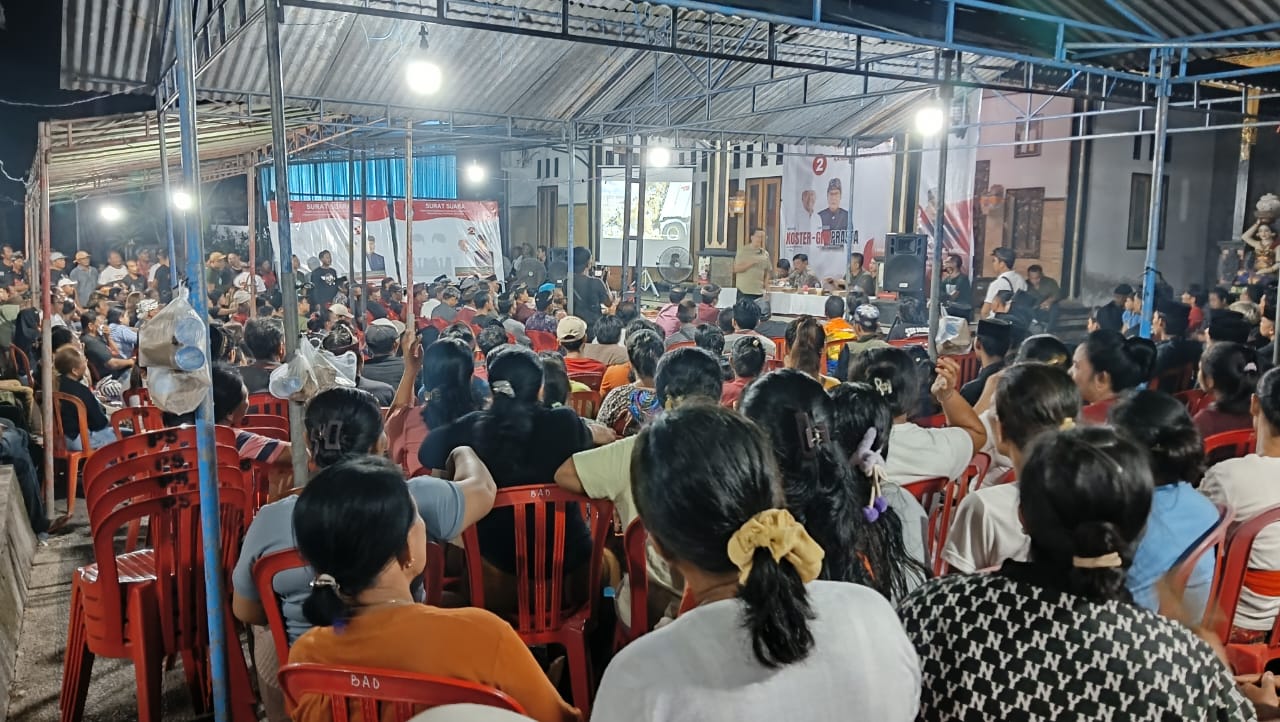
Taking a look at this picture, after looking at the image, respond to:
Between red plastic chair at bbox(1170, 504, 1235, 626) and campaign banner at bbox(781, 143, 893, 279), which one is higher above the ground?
campaign banner at bbox(781, 143, 893, 279)

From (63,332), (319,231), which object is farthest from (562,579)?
(319,231)

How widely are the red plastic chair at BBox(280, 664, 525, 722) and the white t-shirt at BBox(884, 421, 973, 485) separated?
62.3 inches

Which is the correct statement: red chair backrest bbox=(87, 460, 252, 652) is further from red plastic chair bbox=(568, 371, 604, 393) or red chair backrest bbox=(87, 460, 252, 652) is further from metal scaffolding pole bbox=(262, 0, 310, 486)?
red plastic chair bbox=(568, 371, 604, 393)

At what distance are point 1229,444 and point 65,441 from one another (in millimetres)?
6017

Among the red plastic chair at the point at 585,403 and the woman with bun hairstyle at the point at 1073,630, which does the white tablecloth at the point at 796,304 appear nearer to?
the red plastic chair at the point at 585,403

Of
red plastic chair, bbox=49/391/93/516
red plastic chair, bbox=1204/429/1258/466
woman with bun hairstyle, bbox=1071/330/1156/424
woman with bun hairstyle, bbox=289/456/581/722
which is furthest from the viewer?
red plastic chair, bbox=49/391/93/516

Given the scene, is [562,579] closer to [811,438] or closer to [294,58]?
[811,438]

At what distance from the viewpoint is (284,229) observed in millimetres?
3814

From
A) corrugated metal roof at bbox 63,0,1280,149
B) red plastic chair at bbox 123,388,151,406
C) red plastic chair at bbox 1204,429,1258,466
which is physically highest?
corrugated metal roof at bbox 63,0,1280,149

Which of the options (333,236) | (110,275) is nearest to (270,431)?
(110,275)

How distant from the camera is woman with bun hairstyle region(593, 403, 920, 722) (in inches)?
48.3

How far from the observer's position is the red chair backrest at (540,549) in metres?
2.64

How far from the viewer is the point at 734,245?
19172 millimetres

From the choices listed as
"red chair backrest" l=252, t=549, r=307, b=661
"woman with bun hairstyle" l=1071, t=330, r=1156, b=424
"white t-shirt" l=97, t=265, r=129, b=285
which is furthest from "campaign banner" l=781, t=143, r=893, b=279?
"red chair backrest" l=252, t=549, r=307, b=661
